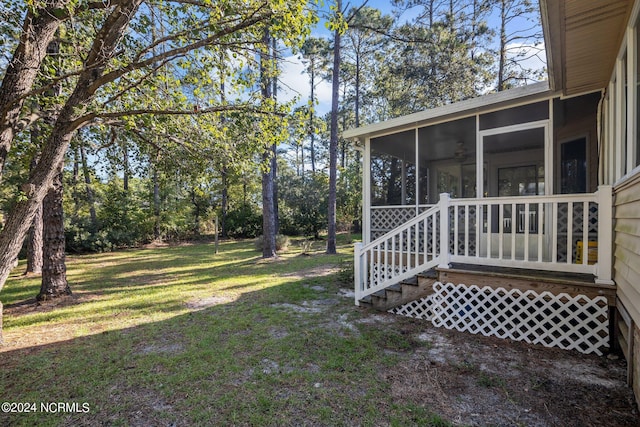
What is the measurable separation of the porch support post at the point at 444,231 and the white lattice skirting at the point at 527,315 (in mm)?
321

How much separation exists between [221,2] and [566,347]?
19.6 feet

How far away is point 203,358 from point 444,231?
3433 millimetres

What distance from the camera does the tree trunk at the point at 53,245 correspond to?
A: 546cm

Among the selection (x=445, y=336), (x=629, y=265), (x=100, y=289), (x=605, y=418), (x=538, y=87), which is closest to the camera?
(x=605, y=418)

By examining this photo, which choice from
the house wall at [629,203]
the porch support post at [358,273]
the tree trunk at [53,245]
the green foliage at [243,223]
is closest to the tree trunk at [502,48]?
the house wall at [629,203]

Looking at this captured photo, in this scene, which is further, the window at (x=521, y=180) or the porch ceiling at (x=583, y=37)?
the window at (x=521, y=180)

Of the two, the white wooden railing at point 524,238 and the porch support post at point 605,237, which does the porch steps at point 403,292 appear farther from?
the porch support post at point 605,237

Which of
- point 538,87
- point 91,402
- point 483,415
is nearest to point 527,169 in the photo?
point 538,87

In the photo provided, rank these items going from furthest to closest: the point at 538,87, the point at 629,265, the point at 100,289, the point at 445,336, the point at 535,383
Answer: the point at 100,289
the point at 538,87
the point at 445,336
the point at 535,383
the point at 629,265

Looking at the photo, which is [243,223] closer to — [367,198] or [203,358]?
[367,198]

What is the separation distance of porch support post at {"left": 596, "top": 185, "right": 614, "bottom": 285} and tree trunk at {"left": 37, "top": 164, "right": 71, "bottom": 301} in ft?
27.1

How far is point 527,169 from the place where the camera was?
23.2 ft

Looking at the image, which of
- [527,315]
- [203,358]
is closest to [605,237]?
[527,315]

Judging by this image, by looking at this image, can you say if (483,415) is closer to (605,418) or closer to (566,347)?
(605,418)
